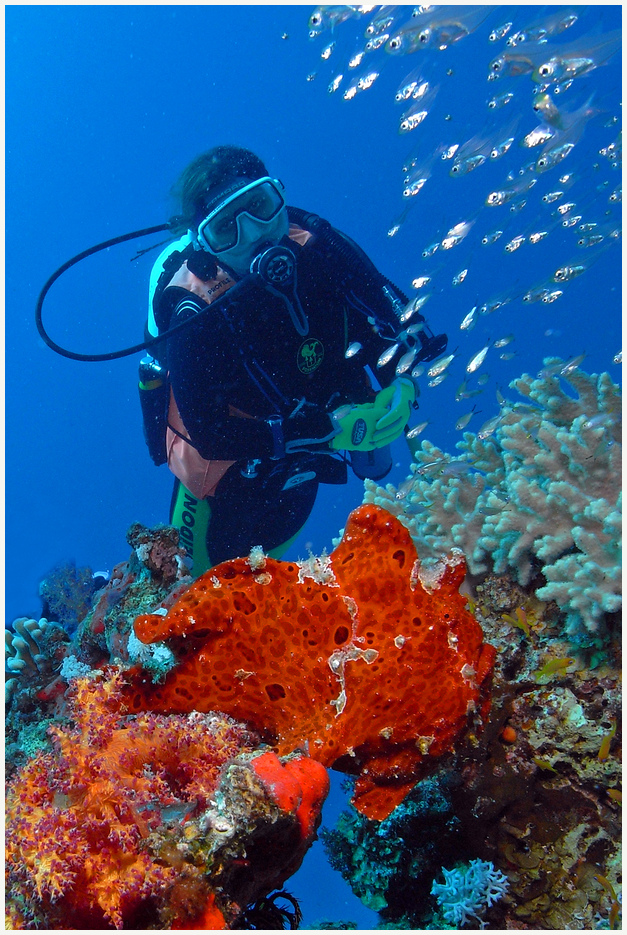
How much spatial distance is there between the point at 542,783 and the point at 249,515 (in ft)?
13.9

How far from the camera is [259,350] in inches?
213

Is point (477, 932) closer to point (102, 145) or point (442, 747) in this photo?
point (442, 747)

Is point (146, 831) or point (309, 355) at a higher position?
point (309, 355)

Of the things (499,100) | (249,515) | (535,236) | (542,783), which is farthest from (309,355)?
(542,783)

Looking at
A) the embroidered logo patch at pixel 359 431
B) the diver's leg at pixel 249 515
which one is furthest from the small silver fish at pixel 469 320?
the diver's leg at pixel 249 515

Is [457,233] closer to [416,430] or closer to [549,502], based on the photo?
[416,430]

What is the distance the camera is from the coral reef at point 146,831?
1.45m

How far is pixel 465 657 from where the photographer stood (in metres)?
1.98

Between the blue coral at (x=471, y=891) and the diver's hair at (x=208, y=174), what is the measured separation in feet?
19.9

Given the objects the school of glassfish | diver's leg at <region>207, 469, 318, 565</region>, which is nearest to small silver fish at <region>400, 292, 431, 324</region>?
the school of glassfish

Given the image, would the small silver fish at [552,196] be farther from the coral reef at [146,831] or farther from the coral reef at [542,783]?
the coral reef at [146,831]

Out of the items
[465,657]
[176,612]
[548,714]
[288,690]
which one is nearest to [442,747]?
[465,657]

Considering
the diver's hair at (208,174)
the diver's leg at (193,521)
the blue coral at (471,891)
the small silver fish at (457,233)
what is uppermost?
the diver's hair at (208,174)

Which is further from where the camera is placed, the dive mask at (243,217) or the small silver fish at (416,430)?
the small silver fish at (416,430)
